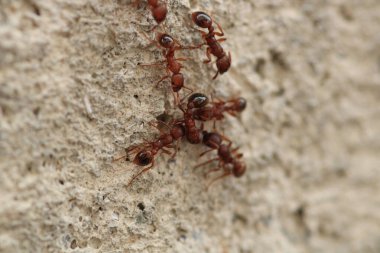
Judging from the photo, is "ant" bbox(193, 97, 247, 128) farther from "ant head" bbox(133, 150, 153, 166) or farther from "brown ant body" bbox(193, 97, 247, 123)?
"ant head" bbox(133, 150, 153, 166)

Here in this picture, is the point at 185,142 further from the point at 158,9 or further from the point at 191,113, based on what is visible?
the point at 158,9

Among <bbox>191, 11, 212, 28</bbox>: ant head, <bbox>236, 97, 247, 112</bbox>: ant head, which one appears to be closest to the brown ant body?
<bbox>236, 97, 247, 112</bbox>: ant head

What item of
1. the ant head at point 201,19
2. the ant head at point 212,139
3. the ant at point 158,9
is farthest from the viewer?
the ant head at point 212,139

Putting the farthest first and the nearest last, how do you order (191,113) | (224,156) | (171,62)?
(224,156), (191,113), (171,62)

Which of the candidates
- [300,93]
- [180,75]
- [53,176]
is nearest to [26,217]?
[53,176]

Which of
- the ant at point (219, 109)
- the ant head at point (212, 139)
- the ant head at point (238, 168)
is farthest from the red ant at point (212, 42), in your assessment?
the ant head at point (238, 168)

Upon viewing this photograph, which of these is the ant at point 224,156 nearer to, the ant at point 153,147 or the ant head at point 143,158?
the ant at point 153,147

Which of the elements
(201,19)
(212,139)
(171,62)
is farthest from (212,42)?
(212,139)
